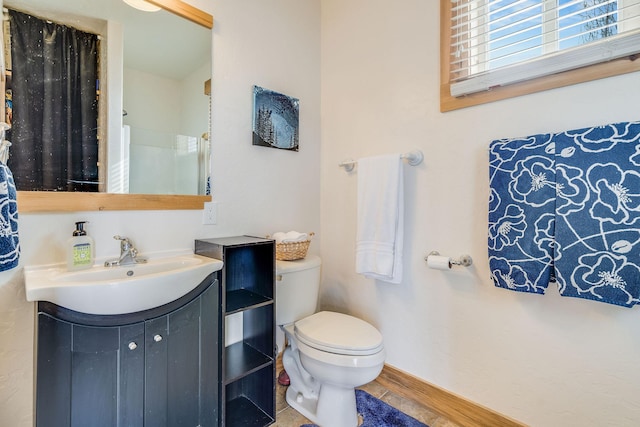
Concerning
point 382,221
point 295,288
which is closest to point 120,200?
point 295,288

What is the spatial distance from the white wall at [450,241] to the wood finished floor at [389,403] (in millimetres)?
158

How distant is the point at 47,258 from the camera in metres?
1.08

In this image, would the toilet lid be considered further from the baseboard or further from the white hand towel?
the baseboard

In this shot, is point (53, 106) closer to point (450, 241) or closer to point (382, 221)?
point (382, 221)

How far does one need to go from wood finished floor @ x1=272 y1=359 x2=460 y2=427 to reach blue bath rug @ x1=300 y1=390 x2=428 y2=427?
0.04m

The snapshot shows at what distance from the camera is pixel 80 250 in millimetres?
1080

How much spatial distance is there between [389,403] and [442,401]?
10.7 inches

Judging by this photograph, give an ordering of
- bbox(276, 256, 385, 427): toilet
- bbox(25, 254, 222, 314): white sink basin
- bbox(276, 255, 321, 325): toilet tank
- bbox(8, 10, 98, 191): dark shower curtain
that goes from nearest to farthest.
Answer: bbox(25, 254, 222, 314): white sink basin → bbox(8, 10, 98, 191): dark shower curtain → bbox(276, 256, 385, 427): toilet → bbox(276, 255, 321, 325): toilet tank

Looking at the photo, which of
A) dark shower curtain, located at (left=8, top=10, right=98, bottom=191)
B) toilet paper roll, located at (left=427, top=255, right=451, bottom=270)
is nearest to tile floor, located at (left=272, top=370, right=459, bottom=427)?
toilet paper roll, located at (left=427, top=255, right=451, bottom=270)

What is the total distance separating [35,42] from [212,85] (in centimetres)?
66

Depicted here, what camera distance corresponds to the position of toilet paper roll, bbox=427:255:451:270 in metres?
1.41

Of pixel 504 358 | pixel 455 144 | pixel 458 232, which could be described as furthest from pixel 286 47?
pixel 504 358

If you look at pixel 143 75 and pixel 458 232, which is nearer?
pixel 143 75

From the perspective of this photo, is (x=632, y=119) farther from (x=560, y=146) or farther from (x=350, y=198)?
(x=350, y=198)
